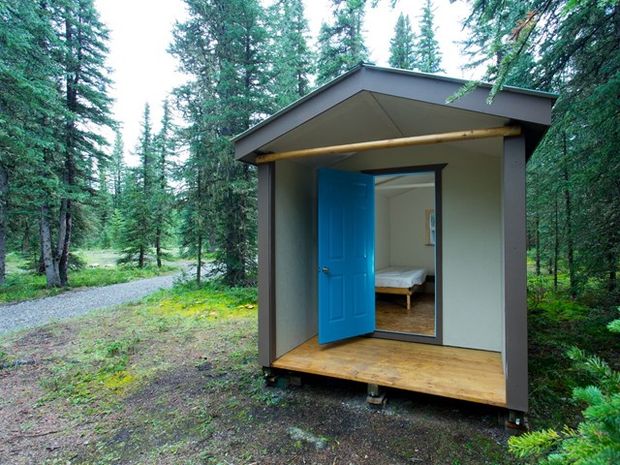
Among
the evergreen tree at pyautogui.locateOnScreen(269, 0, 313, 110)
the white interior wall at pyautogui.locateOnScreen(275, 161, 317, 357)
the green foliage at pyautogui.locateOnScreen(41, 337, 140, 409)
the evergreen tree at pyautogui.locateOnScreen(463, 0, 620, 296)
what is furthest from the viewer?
the evergreen tree at pyautogui.locateOnScreen(269, 0, 313, 110)

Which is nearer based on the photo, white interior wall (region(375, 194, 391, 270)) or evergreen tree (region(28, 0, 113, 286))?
white interior wall (region(375, 194, 391, 270))

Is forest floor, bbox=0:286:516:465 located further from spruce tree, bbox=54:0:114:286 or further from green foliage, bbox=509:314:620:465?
spruce tree, bbox=54:0:114:286

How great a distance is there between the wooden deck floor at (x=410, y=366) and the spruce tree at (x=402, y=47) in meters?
12.2

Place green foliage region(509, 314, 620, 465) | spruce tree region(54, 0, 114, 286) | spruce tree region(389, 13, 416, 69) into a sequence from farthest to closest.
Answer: spruce tree region(389, 13, 416, 69)
spruce tree region(54, 0, 114, 286)
green foliage region(509, 314, 620, 465)

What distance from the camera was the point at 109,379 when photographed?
13.0 feet

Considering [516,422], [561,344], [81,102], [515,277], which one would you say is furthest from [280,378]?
[81,102]

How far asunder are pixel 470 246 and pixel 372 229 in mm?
1237

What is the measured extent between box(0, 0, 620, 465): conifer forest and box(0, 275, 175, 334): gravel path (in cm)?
60

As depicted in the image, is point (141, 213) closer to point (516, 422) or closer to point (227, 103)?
point (227, 103)

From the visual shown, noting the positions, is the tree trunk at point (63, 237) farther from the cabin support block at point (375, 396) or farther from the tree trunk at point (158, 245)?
the cabin support block at point (375, 396)

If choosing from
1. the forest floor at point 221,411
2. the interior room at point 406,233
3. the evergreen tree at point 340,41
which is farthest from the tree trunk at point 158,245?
the interior room at point 406,233

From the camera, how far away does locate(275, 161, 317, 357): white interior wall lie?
3.76 m

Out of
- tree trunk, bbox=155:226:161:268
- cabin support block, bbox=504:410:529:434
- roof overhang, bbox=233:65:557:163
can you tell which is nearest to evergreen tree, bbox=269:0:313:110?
roof overhang, bbox=233:65:557:163

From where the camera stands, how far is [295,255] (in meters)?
4.05
